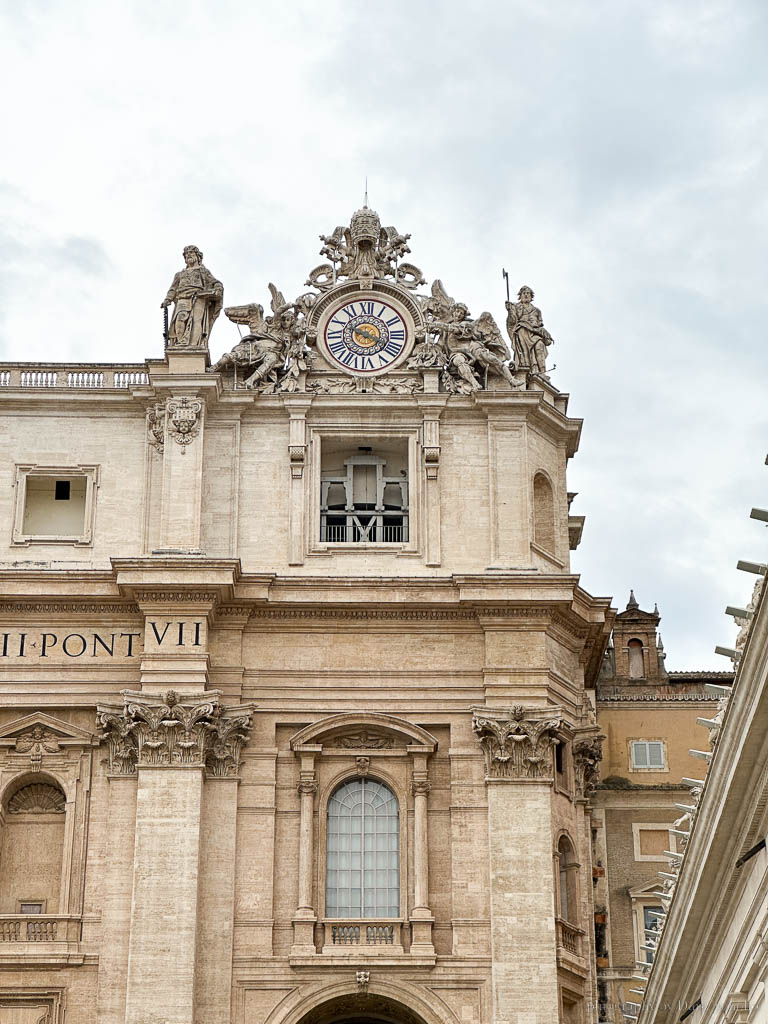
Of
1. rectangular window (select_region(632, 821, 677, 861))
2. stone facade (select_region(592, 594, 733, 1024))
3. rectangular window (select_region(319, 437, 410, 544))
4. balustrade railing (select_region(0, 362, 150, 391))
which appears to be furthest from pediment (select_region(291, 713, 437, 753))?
balustrade railing (select_region(0, 362, 150, 391))

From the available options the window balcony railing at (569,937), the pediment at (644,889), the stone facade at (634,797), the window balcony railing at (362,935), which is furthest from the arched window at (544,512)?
the window balcony railing at (362,935)

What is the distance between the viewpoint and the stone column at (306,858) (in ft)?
111

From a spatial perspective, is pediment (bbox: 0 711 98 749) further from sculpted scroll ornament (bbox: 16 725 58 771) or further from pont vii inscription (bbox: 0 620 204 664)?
pont vii inscription (bbox: 0 620 204 664)

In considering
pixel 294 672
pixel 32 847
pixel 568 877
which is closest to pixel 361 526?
pixel 294 672

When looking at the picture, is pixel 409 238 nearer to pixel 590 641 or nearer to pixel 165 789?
pixel 590 641

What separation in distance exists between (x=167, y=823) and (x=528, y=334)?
39.8ft

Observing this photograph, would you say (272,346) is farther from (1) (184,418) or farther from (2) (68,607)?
(2) (68,607)

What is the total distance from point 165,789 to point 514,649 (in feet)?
22.3

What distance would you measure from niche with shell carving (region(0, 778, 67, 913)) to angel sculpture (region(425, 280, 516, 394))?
430 inches

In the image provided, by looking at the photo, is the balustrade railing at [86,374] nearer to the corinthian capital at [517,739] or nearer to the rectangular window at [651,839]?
the corinthian capital at [517,739]

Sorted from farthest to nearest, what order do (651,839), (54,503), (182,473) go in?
(651,839), (54,503), (182,473)

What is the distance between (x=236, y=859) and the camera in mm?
34156

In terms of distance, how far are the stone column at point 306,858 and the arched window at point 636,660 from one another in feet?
38.8

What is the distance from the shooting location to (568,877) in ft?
117
